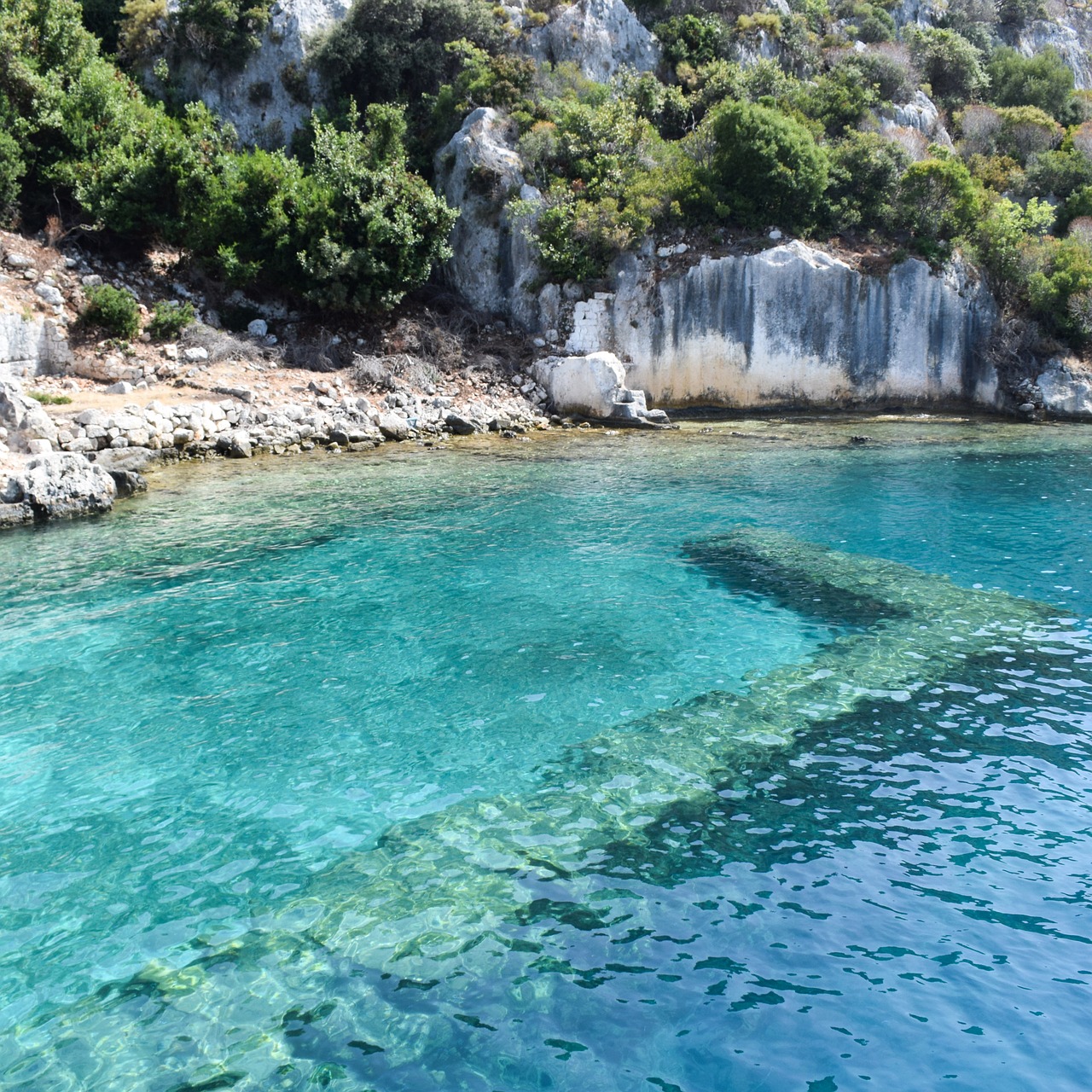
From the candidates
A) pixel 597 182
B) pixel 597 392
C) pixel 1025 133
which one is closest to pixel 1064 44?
pixel 1025 133

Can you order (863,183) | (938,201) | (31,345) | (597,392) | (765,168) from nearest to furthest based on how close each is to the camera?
1. (31,345)
2. (597,392)
3. (765,168)
4. (938,201)
5. (863,183)

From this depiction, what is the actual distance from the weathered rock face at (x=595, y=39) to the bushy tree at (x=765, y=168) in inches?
268

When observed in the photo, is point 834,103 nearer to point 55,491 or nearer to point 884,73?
point 884,73

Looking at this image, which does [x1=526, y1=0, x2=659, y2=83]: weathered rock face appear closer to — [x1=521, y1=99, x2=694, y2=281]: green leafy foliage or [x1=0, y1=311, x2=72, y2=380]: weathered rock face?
[x1=521, y1=99, x2=694, y2=281]: green leafy foliage

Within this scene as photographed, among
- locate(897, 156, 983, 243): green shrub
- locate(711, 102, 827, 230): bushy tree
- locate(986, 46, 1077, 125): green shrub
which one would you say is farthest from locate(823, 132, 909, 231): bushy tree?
locate(986, 46, 1077, 125): green shrub

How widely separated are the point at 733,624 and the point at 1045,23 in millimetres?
52615

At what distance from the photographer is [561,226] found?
28.6 meters

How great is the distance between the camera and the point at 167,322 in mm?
25016

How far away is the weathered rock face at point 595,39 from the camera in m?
33.5

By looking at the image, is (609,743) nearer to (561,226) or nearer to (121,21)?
(561,226)

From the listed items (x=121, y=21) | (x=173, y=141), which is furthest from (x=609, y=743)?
(x=121, y=21)

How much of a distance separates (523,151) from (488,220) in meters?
2.81

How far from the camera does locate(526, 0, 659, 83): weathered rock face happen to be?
33544 millimetres

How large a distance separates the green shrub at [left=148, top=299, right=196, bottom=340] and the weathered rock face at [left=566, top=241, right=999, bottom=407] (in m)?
12.2
